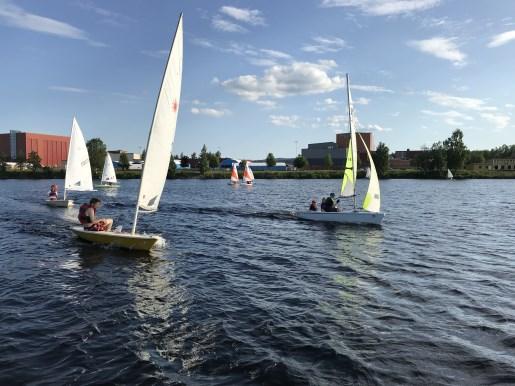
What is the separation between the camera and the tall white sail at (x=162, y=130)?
19.1 metres

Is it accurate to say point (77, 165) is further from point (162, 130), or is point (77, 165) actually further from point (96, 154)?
point (96, 154)

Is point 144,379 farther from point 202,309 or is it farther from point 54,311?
point 54,311

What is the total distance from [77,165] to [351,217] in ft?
95.4

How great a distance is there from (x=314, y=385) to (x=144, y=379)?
3.58m

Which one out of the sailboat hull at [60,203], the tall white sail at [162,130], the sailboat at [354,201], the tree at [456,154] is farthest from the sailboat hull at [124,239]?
the tree at [456,154]

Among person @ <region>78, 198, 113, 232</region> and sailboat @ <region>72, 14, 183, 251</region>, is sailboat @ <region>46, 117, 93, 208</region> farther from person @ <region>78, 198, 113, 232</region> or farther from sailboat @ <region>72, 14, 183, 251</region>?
sailboat @ <region>72, 14, 183, 251</region>

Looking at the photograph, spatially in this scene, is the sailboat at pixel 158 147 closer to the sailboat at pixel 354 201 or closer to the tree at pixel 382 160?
the sailboat at pixel 354 201

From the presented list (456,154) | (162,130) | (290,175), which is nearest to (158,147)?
(162,130)

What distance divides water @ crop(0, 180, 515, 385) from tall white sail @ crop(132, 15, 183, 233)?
3226mm

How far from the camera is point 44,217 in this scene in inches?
1395

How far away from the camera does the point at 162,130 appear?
19938 mm

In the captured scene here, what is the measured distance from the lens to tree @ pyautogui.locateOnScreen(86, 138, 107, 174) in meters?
161

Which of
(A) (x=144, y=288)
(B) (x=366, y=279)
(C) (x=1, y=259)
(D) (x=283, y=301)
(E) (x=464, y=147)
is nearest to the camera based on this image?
(D) (x=283, y=301)

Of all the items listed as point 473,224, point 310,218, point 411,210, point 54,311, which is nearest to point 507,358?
point 54,311
